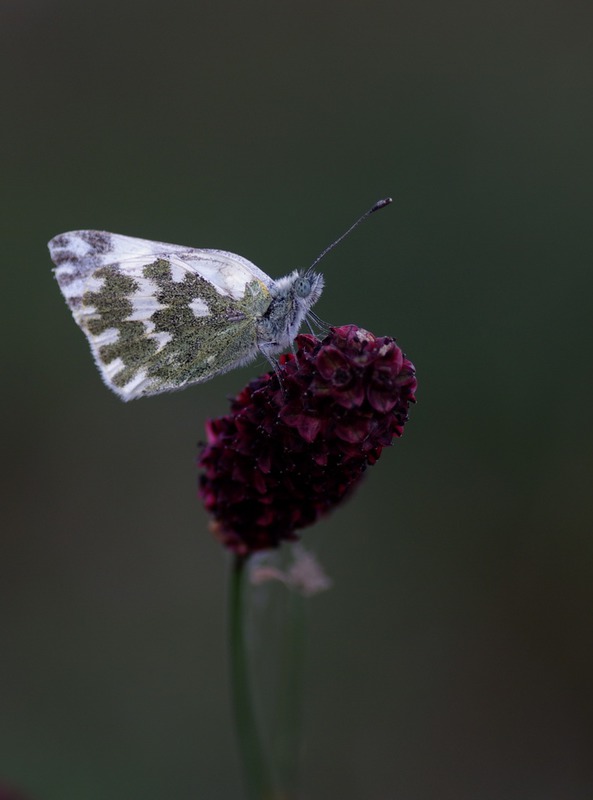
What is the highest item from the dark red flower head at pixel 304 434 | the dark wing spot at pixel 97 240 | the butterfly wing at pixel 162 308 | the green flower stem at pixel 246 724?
the dark wing spot at pixel 97 240

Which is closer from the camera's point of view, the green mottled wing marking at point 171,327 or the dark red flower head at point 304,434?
the dark red flower head at point 304,434

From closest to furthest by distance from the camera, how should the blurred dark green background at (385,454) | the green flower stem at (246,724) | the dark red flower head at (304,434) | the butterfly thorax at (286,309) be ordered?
1. the dark red flower head at (304,434)
2. the green flower stem at (246,724)
3. the butterfly thorax at (286,309)
4. the blurred dark green background at (385,454)

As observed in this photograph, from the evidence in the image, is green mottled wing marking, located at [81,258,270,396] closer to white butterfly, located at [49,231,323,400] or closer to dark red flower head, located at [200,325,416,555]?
white butterfly, located at [49,231,323,400]

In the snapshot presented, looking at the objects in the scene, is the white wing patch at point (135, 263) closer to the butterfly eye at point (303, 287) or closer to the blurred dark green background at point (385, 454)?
the butterfly eye at point (303, 287)

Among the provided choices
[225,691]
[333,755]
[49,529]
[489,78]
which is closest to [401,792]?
[333,755]

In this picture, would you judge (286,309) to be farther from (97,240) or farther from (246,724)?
(246,724)

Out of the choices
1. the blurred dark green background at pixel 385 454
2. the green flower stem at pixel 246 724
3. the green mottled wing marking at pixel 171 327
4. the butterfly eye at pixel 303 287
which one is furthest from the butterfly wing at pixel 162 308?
the green flower stem at pixel 246 724

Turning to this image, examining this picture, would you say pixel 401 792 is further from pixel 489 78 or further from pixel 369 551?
pixel 489 78

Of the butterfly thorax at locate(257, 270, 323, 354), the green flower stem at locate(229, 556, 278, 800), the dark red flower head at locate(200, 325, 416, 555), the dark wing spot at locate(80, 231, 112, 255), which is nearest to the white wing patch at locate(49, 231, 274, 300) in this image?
the dark wing spot at locate(80, 231, 112, 255)
